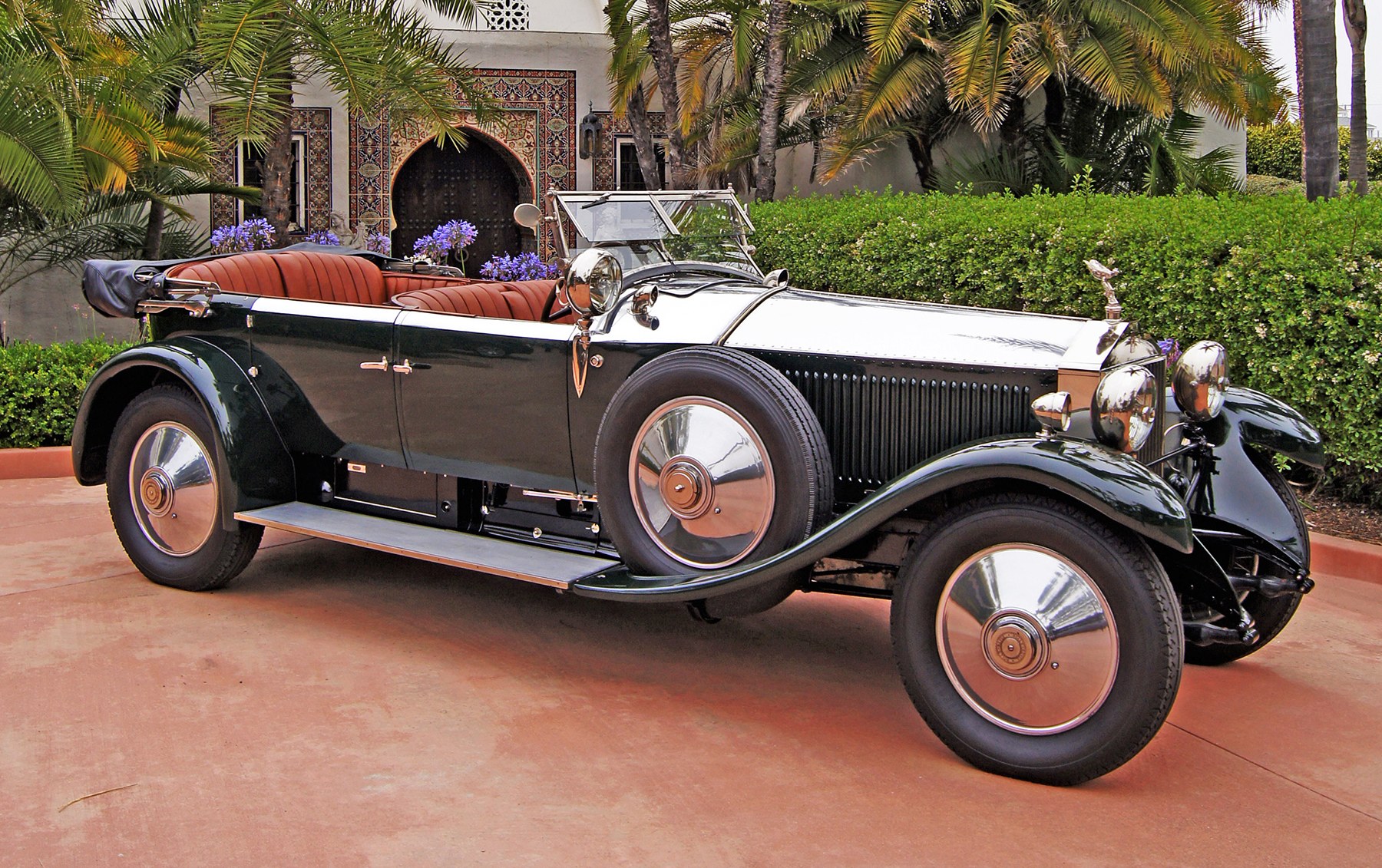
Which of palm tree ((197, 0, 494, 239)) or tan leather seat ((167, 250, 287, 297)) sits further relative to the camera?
palm tree ((197, 0, 494, 239))

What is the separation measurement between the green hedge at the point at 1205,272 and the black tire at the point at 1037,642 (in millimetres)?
3103

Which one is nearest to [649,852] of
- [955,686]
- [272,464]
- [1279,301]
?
[955,686]

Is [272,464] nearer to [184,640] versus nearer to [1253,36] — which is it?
[184,640]

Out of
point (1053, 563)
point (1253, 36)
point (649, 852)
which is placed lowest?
point (649, 852)

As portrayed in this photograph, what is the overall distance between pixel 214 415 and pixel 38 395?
3318 millimetres

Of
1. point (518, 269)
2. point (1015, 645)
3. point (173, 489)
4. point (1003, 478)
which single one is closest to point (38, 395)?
point (173, 489)

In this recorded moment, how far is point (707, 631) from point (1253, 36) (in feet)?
34.1

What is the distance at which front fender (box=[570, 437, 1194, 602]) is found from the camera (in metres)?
2.95

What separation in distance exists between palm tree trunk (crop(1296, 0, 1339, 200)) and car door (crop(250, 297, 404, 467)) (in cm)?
711

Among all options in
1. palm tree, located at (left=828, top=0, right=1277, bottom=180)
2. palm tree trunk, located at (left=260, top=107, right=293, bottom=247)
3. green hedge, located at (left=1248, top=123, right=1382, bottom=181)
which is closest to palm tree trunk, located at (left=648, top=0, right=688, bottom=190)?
palm tree, located at (left=828, top=0, right=1277, bottom=180)

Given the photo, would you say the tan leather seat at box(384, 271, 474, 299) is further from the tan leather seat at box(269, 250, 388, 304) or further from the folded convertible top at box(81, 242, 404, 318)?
the folded convertible top at box(81, 242, 404, 318)

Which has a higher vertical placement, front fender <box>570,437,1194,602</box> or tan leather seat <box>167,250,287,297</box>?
tan leather seat <box>167,250,287,297</box>

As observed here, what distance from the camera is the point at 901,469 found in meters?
3.73

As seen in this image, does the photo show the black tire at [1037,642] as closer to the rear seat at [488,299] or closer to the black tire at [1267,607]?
the black tire at [1267,607]
